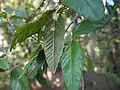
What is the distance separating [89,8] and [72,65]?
121 millimetres

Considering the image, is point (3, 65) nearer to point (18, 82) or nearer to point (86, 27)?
point (18, 82)

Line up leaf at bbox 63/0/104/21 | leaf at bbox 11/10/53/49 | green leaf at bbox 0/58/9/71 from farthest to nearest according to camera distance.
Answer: green leaf at bbox 0/58/9/71, leaf at bbox 11/10/53/49, leaf at bbox 63/0/104/21

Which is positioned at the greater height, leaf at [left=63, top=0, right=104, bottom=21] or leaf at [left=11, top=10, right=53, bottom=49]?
leaf at [left=63, top=0, right=104, bottom=21]

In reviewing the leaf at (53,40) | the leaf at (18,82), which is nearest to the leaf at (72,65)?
the leaf at (53,40)

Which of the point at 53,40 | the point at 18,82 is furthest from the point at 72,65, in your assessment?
the point at 18,82

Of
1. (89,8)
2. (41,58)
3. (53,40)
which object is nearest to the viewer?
(89,8)

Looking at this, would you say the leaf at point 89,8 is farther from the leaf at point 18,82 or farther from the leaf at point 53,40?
the leaf at point 18,82

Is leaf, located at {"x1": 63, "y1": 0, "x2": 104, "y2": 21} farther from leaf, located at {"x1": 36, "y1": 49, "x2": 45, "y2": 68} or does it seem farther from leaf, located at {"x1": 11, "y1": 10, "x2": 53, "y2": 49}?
leaf, located at {"x1": 36, "y1": 49, "x2": 45, "y2": 68}

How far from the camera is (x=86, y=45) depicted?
2547mm

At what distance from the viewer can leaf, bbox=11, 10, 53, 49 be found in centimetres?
57

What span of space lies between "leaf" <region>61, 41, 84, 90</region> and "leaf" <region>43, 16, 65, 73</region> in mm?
15

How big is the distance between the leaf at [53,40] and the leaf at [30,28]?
0.5 inches

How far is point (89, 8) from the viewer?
0.47 meters

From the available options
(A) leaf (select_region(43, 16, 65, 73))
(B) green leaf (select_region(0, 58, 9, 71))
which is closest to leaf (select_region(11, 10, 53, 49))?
(A) leaf (select_region(43, 16, 65, 73))
